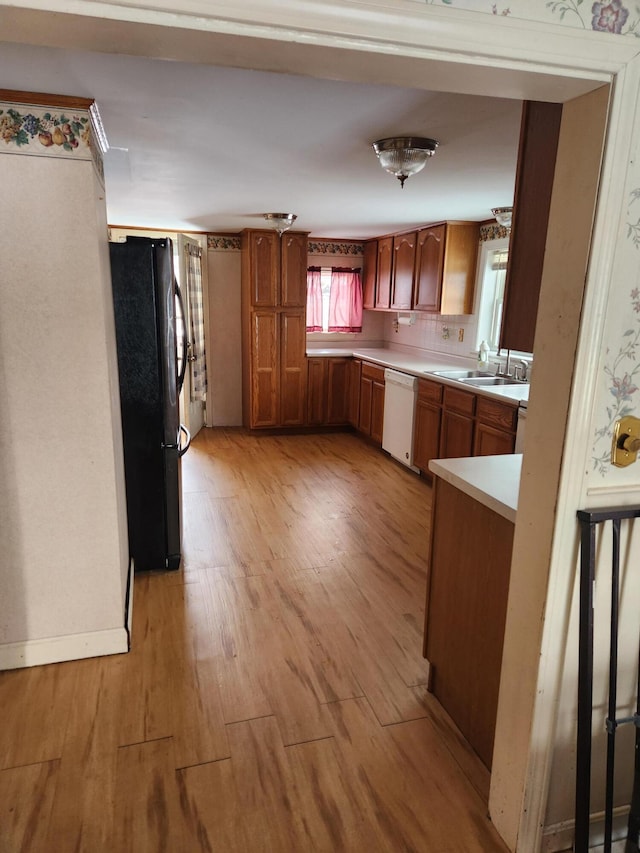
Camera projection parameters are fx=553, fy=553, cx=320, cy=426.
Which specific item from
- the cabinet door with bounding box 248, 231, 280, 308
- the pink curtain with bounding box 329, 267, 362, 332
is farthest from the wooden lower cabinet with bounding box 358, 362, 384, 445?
the cabinet door with bounding box 248, 231, 280, 308

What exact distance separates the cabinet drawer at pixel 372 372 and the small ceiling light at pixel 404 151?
296cm

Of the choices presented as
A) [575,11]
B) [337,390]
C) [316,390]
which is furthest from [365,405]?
[575,11]

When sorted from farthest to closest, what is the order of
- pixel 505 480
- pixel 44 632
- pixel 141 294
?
pixel 141 294 → pixel 44 632 → pixel 505 480

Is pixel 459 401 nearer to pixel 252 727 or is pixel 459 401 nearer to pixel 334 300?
pixel 252 727

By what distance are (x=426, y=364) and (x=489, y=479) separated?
3509 mm

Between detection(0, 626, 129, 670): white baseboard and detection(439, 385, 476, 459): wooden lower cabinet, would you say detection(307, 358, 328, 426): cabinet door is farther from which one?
detection(0, 626, 129, 670): white baseboard

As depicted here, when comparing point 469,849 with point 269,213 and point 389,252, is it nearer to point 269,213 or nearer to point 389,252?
point 269,213

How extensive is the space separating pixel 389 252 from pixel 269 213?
5.58 feet

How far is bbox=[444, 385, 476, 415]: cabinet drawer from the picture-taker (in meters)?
3.88

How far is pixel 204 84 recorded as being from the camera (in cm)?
185

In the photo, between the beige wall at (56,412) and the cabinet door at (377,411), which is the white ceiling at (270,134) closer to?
the beige wall at (56,412)

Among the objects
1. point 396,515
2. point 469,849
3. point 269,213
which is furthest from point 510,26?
point 269,213

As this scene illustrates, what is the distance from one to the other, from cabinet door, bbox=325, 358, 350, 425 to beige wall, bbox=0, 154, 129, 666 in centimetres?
388

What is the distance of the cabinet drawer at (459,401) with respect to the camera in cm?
388
